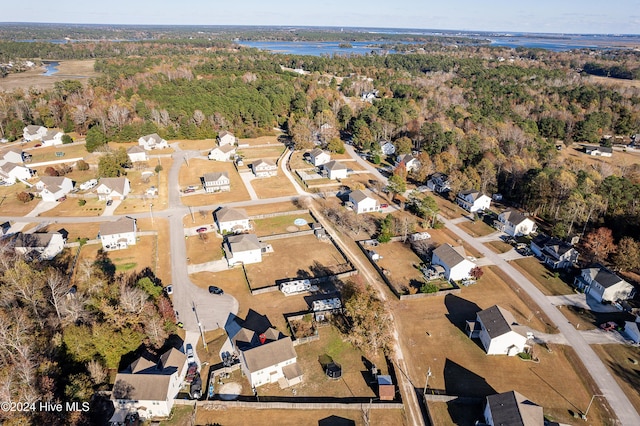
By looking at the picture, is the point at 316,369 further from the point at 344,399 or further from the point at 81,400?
the point at 81,400

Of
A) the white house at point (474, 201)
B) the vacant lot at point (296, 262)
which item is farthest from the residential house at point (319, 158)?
the vacant lot at point (296, 262)

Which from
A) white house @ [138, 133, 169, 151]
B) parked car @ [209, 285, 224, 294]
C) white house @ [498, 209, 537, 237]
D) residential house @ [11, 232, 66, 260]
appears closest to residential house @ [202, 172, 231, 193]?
residential house @ [11, 232, 66, 260]

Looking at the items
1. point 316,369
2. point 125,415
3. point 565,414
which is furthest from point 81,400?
point 565,414

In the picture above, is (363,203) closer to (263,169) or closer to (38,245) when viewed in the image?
(263,169)

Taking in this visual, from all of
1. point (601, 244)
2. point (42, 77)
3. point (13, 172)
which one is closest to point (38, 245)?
point (13, 172)

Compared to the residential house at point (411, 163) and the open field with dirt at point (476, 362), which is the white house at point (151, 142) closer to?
the residential house at point (411, 163)

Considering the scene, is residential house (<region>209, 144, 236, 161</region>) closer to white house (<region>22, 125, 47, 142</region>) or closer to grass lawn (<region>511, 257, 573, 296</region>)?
white house (<region>22, 125, 47, 142</region>)
